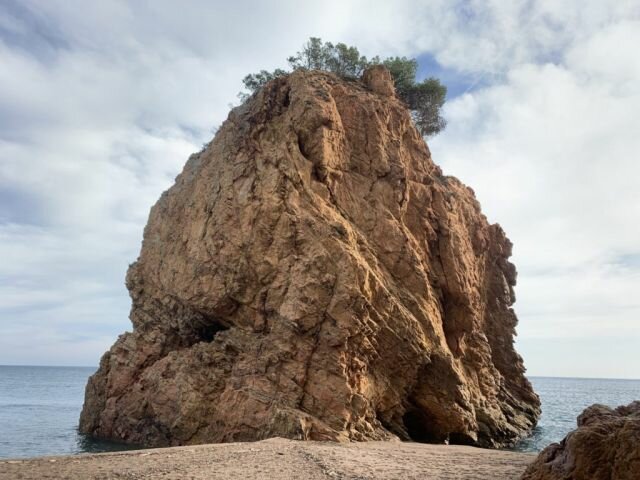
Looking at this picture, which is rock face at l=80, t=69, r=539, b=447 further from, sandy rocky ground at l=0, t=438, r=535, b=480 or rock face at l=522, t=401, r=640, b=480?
rock face at l=522, t=401, r=640, b=480

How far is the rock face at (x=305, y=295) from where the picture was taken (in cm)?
1917

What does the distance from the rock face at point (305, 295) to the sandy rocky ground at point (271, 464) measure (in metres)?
3.40

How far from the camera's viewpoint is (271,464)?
1234cm

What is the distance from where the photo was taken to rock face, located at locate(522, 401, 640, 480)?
7.24 meters

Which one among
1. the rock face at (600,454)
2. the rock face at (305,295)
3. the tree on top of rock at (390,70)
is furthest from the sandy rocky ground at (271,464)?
the tree on top of rock at (390,70)

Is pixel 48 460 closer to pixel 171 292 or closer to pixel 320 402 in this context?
pixel 320 402

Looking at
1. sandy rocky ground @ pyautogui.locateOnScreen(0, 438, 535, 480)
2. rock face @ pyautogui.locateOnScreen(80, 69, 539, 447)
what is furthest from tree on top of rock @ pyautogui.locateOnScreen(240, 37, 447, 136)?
sandy rocky ground @ pyautogui.locateOnScreen(0, 438, 535, 480)

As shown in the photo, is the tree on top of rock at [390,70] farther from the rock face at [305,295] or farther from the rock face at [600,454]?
the rock face at [600,454]

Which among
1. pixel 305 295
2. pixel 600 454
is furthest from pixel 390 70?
pixel 600 454

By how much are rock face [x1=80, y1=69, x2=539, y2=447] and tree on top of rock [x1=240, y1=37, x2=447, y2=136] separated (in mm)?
3004

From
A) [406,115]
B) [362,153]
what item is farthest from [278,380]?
[406,115]

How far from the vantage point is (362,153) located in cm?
2530

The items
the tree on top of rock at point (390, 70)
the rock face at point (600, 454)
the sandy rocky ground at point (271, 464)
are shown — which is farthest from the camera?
the tree on top of rock at point (390, 70)

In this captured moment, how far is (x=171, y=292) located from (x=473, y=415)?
48.8ft
